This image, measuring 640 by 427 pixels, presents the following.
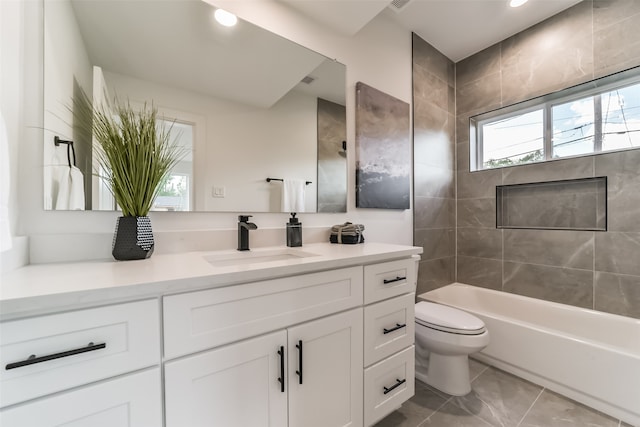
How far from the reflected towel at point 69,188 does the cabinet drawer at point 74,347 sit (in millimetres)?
616

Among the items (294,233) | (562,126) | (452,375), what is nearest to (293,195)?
(294,233)

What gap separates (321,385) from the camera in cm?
95

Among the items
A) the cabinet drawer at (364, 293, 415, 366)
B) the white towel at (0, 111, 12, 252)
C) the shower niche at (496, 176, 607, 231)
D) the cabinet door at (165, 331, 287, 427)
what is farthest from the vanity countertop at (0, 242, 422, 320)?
the shower niche at (496, 176, 607, 231)

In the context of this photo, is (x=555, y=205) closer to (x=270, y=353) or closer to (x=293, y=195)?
(x=293, y=195)

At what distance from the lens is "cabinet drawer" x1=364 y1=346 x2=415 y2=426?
110 centimetres

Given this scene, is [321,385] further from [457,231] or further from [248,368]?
[457,231]

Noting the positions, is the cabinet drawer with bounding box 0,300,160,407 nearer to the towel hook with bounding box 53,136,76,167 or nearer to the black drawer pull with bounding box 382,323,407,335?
the towel hook with bounding box 53,136,76,167

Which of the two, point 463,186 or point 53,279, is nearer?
point 53,279

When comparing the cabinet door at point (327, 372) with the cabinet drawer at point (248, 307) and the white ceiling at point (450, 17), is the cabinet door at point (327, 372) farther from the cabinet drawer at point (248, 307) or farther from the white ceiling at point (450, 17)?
the white ceiling at point (450, 17)

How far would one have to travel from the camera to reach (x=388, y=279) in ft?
3.85

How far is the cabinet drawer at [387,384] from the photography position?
1.10 m

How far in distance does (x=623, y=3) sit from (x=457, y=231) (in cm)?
197

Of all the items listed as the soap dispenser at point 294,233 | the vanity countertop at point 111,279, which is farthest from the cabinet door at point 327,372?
the soap dispenser at point 294,233

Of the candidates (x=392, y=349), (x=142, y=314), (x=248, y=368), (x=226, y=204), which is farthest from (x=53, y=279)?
(x=392, y=349)
